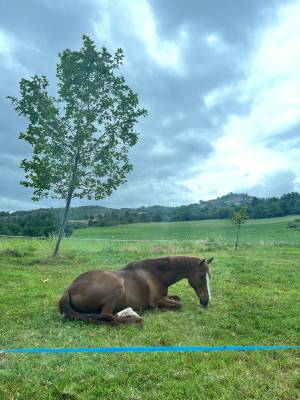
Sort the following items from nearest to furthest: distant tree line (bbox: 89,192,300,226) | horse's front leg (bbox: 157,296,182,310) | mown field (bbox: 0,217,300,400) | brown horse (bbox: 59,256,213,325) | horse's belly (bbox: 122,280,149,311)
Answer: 1. mown field (bbox: 0,217,300,400)
2. brown horse (bbox: 59,256,213,325)
3. horse's belly (bbox: 122,280,149,311)
4. horse's front leg (bbox: 157,296,182,310)
5. distant tree line (bbox: 89,192,300,226)

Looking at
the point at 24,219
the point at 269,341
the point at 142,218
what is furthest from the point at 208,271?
the point at 142,218

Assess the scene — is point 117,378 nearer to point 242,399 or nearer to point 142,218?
point 242,399

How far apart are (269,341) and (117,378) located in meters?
3.04

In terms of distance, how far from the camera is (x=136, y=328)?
694 cm

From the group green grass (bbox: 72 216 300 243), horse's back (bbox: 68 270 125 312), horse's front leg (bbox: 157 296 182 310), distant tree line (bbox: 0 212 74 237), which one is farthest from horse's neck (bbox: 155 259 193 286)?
green grass (bbox: 72 216 300 243)

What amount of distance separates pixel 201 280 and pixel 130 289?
1.83 m

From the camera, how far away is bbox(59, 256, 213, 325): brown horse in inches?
288

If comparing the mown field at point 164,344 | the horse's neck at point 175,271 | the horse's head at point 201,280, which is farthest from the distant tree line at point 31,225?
the horse's head at point 201,280

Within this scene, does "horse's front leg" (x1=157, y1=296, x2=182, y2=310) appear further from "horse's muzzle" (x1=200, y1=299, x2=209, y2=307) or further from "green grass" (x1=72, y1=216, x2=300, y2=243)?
"green grass" (x1=72, y1=216, x2=300, y2=243)

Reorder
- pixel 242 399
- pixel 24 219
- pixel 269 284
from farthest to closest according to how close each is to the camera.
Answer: pixel 24 219 → pixel 269 284 → pixel 242 399

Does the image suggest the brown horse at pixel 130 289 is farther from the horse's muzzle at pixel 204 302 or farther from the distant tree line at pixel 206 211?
the distant tree line at pixel 206 211

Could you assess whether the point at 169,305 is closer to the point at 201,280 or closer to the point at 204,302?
the point at 204,302

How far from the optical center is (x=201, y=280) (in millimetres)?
8883

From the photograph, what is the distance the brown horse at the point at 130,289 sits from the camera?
24.0 ft
